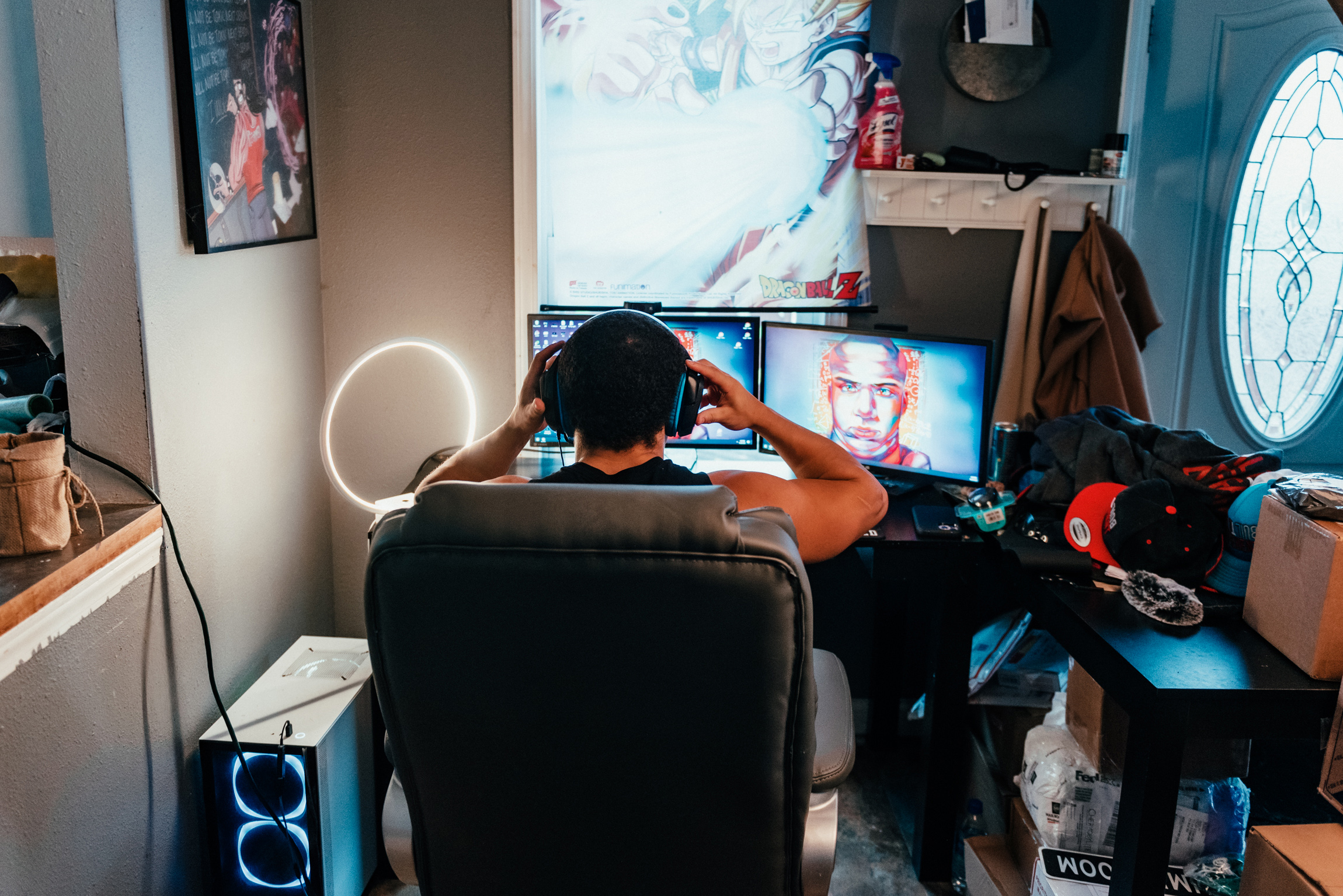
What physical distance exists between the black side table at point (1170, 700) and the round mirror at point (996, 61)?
152 centimetres

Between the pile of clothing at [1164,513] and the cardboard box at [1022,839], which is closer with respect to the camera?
the pile of clothing at [1164,513]

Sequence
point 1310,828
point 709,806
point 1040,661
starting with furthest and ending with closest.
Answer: point 1040,661
point 1310,828
point 709,806

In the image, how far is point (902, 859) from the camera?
2.36 m

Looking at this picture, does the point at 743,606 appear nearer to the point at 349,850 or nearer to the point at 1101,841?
the point at 1101,841

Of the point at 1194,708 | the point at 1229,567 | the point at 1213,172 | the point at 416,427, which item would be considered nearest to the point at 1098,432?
the point at 1229,567

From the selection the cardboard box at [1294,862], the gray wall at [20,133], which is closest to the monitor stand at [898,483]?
the cardboard box at [1294,862]

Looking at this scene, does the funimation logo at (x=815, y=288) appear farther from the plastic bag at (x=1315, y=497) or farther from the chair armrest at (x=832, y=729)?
the chair armrest at (x=832, y=729)

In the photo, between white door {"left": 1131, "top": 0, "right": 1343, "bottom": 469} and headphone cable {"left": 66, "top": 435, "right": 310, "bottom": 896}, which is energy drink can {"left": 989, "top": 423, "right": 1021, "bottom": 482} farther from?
headphone cable {"left": 66, "top": 435, "right": 310, "bottom": 896}

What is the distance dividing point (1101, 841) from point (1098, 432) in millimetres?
870

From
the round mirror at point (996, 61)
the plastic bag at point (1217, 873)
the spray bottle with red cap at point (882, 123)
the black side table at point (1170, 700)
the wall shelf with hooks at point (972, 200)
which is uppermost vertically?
the round mirror at point (996, 61)

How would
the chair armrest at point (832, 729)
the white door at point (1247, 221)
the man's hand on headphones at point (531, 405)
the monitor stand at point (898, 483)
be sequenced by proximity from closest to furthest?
the chair armrest at point (832, 729) → the man's hand on headphones at point (531, 405) → the monitor stand at point (898, 483) → the white door at point (1247, 221)

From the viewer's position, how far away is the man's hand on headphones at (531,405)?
5.90 ft

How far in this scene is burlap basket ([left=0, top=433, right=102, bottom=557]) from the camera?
152 cm

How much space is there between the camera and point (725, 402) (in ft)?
5.87
